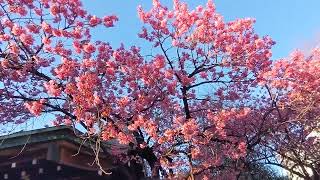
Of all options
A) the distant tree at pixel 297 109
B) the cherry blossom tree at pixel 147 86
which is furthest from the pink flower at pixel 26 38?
the distant tree at pixel 297 109

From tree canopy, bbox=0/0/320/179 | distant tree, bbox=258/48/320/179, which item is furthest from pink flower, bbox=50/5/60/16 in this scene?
distant tree, bbox=258/48/320/179

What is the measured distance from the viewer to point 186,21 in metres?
9.37

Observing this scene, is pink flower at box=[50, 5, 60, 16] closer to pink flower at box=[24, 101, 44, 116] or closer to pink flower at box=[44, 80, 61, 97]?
pink flower at box=[44, 80, 61, 97]

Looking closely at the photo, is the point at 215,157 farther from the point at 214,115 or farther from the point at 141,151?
the point at 141,151

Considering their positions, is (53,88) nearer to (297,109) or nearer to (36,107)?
(36,107)

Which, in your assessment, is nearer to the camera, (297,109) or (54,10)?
(54,10)

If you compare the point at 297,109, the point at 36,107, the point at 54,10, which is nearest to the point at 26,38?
the point at 54,10

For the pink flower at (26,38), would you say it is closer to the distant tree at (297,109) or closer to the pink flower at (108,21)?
the pink flower at (108,21)

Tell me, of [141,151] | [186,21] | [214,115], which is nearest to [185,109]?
[214,115]

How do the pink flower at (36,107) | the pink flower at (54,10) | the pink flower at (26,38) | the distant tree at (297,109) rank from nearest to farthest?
the pink flower at (36,107)
the pink flower at (26,38)
the pink flower at (54,10)
the distant tree at (297,109)

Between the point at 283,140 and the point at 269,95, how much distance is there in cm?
134

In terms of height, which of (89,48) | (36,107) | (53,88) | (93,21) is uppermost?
(93,21)

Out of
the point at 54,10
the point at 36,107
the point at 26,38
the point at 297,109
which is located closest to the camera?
the point at 36,107

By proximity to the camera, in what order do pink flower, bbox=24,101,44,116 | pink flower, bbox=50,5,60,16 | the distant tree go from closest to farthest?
pink flower, bbox=24,101,44,116, pink flower, bbox=50,5,60,16, the distant tree
